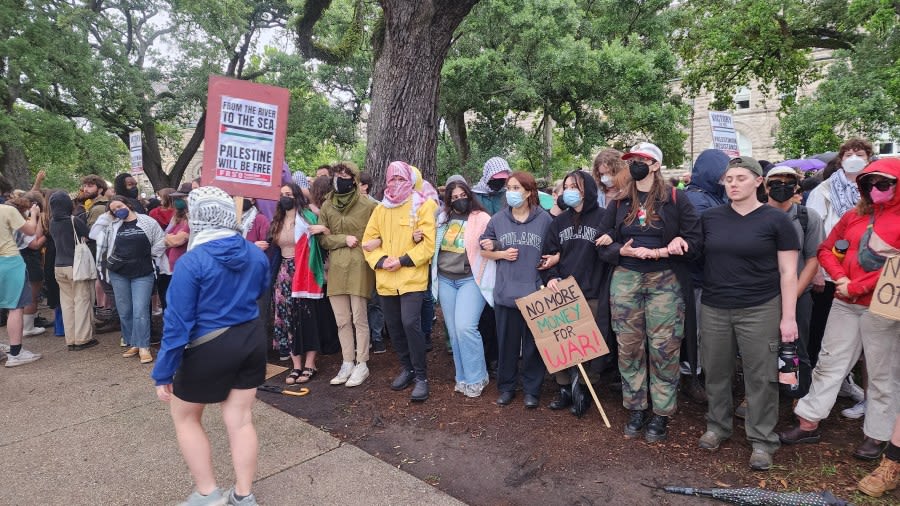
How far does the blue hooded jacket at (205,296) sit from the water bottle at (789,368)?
10.5 feet

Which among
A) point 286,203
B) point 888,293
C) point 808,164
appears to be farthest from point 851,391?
point 286,203

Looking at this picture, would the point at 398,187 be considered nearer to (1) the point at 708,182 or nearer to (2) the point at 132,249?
(1) the point at 708,182

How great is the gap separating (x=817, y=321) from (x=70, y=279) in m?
A: 8.11

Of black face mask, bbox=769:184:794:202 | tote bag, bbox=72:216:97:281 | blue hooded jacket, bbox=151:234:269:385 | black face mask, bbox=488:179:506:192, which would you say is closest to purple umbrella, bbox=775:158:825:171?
black face mask, bbox=769:184:794:202

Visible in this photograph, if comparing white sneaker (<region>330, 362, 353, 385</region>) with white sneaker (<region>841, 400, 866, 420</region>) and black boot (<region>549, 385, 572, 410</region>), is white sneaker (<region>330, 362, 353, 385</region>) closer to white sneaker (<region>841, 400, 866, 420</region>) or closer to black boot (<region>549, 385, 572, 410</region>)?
black boot (<region>549, 385, 572, 410</region>)

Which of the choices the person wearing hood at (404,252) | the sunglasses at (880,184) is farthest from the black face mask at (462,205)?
the sunglasses at (880,184)

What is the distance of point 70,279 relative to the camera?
665cm

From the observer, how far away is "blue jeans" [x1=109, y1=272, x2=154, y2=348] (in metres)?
6.11

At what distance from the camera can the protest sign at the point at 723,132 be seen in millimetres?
7234

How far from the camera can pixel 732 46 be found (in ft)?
47.3

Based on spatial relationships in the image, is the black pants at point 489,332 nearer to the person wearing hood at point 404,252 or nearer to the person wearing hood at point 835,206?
the person wearing hood at point 404,252

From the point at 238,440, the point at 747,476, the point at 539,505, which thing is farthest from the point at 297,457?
the point at 747,476

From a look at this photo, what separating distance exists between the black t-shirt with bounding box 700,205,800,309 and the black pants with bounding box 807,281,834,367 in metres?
1.52

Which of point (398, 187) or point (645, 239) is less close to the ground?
point (398, 187)
